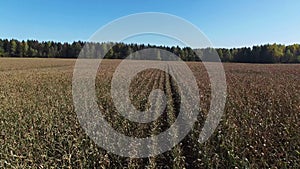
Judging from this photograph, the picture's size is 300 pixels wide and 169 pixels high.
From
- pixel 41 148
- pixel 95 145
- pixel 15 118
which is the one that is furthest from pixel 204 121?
pixel 15 118

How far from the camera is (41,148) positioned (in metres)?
6.27

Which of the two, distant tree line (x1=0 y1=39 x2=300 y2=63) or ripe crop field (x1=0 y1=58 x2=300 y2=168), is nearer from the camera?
ripe crop field (x1=0 y1=58 x2=300 y2=168)

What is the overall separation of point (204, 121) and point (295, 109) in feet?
13.4

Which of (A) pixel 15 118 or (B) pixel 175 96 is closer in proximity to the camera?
(A) pixel 15 118

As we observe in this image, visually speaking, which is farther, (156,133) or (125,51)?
(125,51)

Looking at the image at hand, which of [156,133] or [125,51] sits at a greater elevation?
[125,51]

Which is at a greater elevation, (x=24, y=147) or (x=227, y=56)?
(x=227, y=56)

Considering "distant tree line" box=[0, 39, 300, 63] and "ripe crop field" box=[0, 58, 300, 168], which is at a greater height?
"distant tree line" box=[0, 39, 300, 63]

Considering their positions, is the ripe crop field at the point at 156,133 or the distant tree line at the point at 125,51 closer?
the ripe crop field at the point at 156,133

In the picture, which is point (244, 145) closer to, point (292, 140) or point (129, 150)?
point (292, 140)

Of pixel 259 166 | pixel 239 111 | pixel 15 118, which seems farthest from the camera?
pixel 239 111

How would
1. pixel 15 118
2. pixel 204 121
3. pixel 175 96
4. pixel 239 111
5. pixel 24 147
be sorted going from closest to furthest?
pixel 24 147, pixel 204 121, pixel 15 118, pixel 239 111, pixel 175 96

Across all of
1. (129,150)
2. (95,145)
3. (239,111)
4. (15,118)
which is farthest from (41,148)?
(239,111)

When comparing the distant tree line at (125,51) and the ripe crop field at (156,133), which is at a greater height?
the distant tree line at (125,51)
